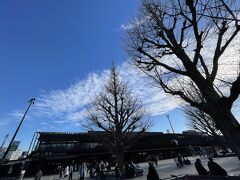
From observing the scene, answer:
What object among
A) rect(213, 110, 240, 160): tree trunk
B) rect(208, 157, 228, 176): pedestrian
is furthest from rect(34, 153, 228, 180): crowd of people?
rect(213, 110, 240, 160): tree trunk

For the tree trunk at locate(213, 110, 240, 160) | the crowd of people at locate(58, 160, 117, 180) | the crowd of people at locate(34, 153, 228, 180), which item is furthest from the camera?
the crowd of people at locate(58, 160, 117, 180)

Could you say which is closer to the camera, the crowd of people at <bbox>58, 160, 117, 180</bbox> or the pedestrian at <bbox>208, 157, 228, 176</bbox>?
the pedestrian at <bbox>208, 157, 228, 176</bbox>

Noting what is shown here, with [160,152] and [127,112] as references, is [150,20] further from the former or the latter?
[160,152]

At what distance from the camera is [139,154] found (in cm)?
3562

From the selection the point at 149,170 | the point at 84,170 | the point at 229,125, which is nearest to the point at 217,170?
the point at 149,170

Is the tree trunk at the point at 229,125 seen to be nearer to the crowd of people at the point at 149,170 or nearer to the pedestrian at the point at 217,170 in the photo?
the pedestrian at the point at 217,170

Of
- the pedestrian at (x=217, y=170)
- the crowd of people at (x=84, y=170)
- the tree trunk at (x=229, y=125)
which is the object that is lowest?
the pedestrian at (x=217, y=170)

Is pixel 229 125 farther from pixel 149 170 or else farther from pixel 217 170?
pixel 149 170

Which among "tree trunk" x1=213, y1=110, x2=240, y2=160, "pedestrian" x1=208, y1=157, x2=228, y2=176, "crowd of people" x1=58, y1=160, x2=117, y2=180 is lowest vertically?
"pedestrian" x1=208, y1=157, x2=228, y2=176

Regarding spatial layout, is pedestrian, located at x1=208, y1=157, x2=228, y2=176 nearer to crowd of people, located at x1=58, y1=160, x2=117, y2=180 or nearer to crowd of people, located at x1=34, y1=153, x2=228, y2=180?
crowd of people, located at x1=34, y1=153, x2=228, y2=180

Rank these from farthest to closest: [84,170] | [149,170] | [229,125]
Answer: [84,170] < [149,170] < [229,125]

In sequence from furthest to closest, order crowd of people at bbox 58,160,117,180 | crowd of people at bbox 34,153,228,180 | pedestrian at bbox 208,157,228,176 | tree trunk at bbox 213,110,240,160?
crowd of people at bbox 58,160,117,180
crowd of people at bbox 34,153,228,180
pedestrian at bbox 208,157,228,176
tree trunk at bbox 213,110,240,160

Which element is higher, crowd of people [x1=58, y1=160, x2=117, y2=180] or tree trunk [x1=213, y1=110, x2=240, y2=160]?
crowd of people [x1=58, y1=160, x2=117, y2=180]

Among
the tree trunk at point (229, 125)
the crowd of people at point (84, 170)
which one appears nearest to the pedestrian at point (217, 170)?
the tree trunk at point (229, 125)
